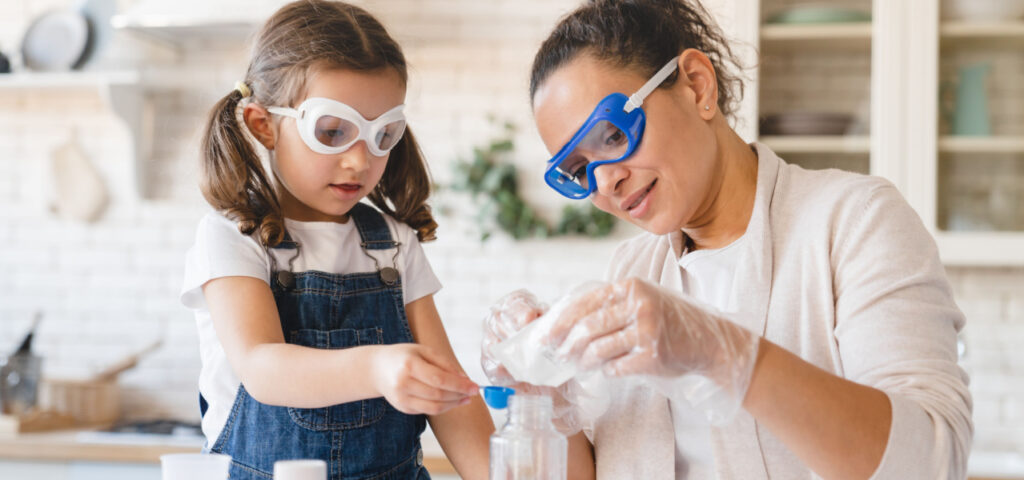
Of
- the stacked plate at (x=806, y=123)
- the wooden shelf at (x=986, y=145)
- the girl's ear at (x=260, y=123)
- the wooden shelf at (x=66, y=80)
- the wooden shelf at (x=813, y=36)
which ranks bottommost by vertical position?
the wooden shelf at (x=986, y=145)

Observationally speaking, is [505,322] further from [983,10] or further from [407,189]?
[983,10]

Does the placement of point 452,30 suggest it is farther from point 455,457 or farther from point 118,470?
point 455,457

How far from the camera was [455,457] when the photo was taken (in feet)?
5.02

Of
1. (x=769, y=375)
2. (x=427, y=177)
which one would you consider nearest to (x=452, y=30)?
(x=427, y=177)

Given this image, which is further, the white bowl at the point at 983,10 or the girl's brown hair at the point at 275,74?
the white bowl at the point at 983,10

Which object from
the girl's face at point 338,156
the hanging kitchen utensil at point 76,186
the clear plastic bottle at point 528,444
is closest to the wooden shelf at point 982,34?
the girl's face at point 338,156

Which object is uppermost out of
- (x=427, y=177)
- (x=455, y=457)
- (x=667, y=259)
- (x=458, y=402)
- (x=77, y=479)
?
(x=427, y=177)

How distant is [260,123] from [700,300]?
77 cm

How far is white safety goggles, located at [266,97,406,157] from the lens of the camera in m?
1.40

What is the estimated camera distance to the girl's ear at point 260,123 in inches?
59.4

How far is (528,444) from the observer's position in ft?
3.74

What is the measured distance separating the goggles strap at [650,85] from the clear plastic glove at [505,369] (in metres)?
0.31

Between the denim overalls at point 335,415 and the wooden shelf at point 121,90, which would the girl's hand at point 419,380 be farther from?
the wooden shelf at point 121,90

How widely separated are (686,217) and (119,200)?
9.27 feet
